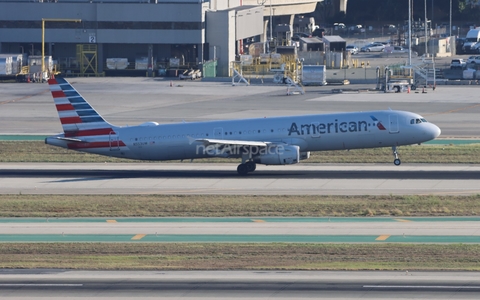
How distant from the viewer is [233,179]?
53.3 meters

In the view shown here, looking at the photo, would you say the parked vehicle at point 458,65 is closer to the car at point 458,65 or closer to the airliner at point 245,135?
the car at point 458,65

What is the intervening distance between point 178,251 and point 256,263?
390cm

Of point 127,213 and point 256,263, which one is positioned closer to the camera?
point 256,263

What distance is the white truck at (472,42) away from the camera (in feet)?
524

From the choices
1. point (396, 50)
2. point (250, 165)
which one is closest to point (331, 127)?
point (250, 165)

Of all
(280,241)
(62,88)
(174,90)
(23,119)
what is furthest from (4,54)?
(280,241)

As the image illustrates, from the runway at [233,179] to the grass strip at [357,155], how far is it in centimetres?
162

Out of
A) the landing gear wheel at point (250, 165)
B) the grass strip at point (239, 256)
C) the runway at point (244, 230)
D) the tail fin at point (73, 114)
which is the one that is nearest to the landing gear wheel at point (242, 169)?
the landing gear wheel at point (250, 165)

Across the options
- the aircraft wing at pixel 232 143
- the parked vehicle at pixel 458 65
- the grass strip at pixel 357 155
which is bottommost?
the grass strip at pixel 357 155

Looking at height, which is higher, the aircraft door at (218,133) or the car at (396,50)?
the car at (396,50)

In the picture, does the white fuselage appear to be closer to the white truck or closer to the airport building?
the airport building

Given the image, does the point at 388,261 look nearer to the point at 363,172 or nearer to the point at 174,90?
the point at 363,172

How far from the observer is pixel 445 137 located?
69438 mm

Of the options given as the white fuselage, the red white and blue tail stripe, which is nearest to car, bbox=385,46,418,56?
the white fuselage
